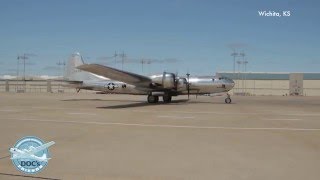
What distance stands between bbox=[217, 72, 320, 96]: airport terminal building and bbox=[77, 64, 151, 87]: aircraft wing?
56640 millimetres

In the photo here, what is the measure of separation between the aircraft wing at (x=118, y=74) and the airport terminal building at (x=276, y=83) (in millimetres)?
56640

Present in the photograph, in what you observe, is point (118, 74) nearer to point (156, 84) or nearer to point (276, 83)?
point (156, 84)

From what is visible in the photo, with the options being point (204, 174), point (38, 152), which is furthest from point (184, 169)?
point (38, 152)

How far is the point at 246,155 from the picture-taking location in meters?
9.18

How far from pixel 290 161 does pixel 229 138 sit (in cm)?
377

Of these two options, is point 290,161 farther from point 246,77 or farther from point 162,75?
point 246,77

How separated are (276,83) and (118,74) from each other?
6873cm

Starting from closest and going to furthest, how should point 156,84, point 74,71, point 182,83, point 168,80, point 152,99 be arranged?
point 168,80
point 156,84
point 182,83
point 152,99
point 74,71

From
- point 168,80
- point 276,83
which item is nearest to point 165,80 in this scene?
point 168,80

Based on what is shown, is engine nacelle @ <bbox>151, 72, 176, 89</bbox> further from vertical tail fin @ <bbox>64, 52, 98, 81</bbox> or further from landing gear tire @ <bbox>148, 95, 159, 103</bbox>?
vertical tail fin @ <bbox>64, 52, 98, 81</bbox>

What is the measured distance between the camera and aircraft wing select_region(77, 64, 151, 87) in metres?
29.4

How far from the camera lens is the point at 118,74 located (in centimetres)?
3203

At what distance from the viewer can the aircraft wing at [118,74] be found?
29391 millimetres

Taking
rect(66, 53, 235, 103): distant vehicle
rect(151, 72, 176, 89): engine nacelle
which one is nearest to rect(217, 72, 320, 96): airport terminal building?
rect(66, 53, 235, 103): distant vehicle
